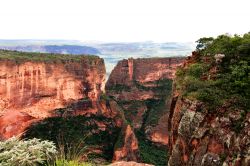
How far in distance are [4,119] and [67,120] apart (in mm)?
13924

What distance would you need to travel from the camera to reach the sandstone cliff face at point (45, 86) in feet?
204

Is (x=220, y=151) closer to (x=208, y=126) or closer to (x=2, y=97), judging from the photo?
(x=208, y=126)

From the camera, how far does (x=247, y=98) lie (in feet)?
60.5

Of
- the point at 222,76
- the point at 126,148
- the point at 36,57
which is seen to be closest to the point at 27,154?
the point at 222,76

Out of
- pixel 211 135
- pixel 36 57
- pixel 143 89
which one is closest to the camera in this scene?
pixel 211 135

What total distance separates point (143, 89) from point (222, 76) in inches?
3276

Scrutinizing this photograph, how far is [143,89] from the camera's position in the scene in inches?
4090

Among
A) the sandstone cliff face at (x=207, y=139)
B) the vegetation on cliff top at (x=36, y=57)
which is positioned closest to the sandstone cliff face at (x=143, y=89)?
the vegetation on cliff top at (x=36, y=57)

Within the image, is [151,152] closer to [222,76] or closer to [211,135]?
[222,76]

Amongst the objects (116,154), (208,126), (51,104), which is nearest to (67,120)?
(51,104)

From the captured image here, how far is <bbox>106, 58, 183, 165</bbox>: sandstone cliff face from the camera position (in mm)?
96438

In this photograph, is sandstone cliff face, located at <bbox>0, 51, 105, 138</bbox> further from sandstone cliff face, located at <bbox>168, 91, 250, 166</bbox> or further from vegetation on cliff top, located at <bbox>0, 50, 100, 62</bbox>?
sandstone cliff face, located at <bbox>168, 91, 250, 166</bbox>

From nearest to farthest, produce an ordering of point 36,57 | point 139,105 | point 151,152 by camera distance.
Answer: point 36,57, point 151,152, point 139,105

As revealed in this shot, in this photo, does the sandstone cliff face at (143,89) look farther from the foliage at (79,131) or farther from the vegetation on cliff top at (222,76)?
the vegetation on cliff top at (222,76)
